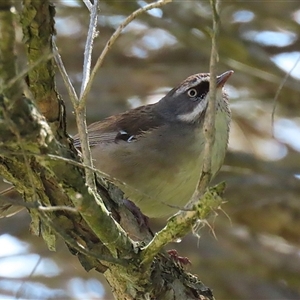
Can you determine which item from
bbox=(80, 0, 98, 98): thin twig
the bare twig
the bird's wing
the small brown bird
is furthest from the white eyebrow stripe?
the bare twig

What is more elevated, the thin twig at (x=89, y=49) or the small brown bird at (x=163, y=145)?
the thin twig at (x=89, y=49)

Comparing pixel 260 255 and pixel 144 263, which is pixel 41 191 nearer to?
pixel 144 263

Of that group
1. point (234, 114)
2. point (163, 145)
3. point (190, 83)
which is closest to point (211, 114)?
point (163, 145)

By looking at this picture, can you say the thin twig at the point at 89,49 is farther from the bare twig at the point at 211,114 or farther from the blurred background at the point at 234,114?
the blurred background at the point at 234,114

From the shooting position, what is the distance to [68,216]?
2760mm

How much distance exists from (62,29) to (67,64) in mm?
333

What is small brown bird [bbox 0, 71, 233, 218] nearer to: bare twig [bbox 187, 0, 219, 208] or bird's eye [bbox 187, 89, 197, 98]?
bird's eye [bbox 187, 89, 197, 98]

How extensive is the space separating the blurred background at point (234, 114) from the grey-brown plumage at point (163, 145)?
1.73 feet

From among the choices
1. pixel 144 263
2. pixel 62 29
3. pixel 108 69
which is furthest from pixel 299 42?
pixel 144 263

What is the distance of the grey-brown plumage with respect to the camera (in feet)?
14.7

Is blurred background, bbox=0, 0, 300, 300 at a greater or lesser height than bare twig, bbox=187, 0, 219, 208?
lesser

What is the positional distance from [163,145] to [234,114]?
1708mm

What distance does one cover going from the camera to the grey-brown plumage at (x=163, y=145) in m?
4.48

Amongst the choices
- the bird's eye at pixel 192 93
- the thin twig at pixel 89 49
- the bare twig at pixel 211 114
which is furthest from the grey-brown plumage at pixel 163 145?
the bare twig at pixel 211 114
